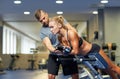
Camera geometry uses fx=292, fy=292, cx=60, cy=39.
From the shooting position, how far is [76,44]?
3080mm

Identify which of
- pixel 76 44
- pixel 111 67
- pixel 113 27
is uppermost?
pixel 113 27

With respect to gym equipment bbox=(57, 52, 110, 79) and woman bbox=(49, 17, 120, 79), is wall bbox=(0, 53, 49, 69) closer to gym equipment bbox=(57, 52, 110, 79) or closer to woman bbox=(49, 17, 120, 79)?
woman bbox=(49, 17, 120, 79)

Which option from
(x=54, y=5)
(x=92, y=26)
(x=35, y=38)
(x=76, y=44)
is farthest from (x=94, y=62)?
(x=35, y=38)

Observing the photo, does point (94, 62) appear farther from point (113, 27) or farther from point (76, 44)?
point (113, 27)

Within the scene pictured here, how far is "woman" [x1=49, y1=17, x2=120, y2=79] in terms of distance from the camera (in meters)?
3.11

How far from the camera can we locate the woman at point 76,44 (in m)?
3.11

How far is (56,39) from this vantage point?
3.84 m

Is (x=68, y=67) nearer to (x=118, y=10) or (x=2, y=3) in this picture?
(x=2, y=3)

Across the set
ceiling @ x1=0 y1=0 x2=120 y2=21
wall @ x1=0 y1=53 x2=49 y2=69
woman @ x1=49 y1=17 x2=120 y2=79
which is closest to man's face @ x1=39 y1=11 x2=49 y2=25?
woman @ x1=49 y1=17 x2=120 y2=79

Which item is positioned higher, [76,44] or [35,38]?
[35,38]

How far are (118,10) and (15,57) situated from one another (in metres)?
7.06

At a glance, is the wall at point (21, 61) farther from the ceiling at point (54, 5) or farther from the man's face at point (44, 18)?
the man's face at point (44, 18)

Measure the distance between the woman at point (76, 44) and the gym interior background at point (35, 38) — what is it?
5227 mm

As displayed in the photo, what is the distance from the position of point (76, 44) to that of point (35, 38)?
63.8ft
